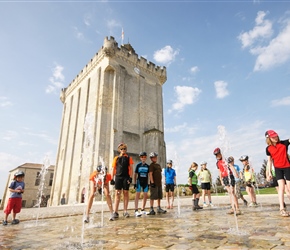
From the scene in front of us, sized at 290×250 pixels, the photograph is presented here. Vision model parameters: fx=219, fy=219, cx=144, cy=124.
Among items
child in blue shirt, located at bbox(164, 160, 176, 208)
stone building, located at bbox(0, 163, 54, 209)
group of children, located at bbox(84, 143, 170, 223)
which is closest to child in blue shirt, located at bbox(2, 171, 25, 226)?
group of children, located at bbox(84, 143, 170, 223)

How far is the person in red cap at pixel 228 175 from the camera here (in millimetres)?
5332

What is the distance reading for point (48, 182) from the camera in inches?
1833

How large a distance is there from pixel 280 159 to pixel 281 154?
108mm

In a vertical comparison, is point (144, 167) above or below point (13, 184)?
above

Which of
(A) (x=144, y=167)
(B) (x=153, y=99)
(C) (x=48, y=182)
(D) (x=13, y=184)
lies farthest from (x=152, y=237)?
(C) (x=48, y=182)

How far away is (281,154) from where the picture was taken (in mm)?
4637

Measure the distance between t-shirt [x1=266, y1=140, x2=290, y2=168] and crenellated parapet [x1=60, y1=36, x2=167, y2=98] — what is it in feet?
72.2

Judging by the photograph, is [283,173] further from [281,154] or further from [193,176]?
[193,176]

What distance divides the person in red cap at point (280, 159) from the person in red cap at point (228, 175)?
909 mm

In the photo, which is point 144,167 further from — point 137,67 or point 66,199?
point 137,67

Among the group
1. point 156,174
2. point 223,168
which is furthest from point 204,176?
point 223,168

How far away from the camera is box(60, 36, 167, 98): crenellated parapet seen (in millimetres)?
24203

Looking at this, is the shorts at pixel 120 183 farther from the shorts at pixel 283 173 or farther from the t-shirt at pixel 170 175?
the shorts at pixel 283 173

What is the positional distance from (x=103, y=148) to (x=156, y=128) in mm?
7705
